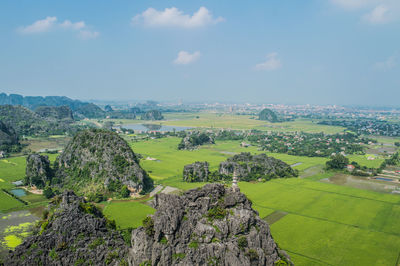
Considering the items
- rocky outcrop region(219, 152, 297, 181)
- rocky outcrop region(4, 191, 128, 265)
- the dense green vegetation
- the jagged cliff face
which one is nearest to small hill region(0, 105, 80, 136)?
the jagged cliff face

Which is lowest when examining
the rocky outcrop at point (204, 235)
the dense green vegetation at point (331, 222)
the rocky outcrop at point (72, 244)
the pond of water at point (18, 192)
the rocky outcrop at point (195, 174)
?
the dense green vegetation at point (331, 222)

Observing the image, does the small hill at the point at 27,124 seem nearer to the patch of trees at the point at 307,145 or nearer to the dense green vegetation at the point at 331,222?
the patch of trees at the point at 307,145

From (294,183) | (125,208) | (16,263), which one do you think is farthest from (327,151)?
(16,263)

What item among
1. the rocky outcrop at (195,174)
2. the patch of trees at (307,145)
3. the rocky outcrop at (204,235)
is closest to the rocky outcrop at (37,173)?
the rocky outcrop at (195,174)

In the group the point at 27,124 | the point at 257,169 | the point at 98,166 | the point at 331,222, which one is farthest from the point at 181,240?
the point at 27,124

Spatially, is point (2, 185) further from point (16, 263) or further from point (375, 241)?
point (375, 241)

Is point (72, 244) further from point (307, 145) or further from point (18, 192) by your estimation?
point (307, 145)
